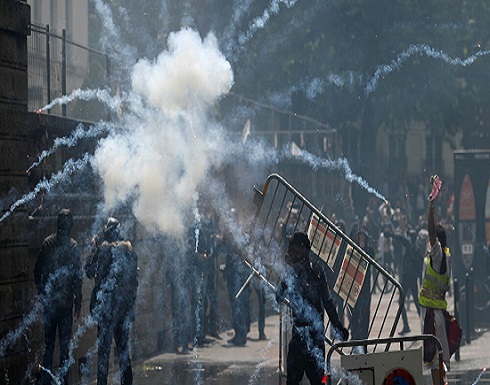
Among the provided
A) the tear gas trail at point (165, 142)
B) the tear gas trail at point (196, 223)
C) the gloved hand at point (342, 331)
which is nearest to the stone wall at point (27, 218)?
the tear gas trail at point (165, 142)

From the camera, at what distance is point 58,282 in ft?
43.9

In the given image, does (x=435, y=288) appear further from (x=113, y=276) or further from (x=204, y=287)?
(x=204, y=287)

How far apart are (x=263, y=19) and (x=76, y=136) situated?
19057 mm

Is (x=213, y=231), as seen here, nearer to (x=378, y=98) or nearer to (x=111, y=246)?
(x=111, y=246)

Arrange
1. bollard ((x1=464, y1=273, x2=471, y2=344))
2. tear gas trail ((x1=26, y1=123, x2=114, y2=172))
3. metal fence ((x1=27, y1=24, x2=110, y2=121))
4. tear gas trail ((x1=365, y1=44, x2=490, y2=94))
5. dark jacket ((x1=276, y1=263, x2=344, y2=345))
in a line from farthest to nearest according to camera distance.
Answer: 1. tear gas trail ((x1=365, y1=44, x2=490, y2=94))
2. bollard ((x1=464, y1=273, x2=471, y2=344))
3. metal fence ((x1=27, y1=24, x2=110, y2=121))
4. tear gas trail ((x1=26, y1=123, x2=114, y2=172))
5. dark jacket ((x1=276, y1=263, x2=344, y2=345))

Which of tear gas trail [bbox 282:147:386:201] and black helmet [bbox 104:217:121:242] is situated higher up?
Result: tear gas trail [bbox 282:147:386:201]

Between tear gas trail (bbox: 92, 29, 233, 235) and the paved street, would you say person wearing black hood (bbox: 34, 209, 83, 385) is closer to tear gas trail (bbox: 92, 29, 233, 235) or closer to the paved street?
the paved street

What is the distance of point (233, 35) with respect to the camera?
35594 millimetres

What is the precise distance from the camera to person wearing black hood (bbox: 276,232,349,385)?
1130 centimetres

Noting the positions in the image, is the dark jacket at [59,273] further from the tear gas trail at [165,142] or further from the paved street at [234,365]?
the tear gas trail at [165,142]

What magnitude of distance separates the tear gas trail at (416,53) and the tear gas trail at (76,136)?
20.3 meters

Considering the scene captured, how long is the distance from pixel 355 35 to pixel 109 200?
20.0 metres

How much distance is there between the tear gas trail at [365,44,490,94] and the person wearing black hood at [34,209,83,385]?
76.9 feet

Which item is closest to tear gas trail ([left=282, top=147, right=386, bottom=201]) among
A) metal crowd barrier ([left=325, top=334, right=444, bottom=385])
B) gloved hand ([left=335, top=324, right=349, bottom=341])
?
gloved hand ([left=335, top=324, right=349, bottom=341])
